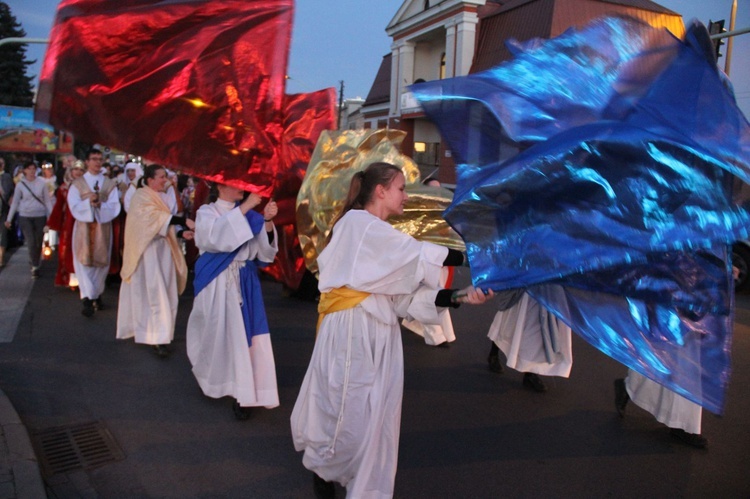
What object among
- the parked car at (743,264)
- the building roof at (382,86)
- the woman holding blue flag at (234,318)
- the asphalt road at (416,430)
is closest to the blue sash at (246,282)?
the woman holding blue flag at (234,318)

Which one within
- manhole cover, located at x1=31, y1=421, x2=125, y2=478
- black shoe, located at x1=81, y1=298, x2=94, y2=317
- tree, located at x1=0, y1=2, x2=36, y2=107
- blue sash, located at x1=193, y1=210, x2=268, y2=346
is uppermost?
tree, located at x1=0, y1=2, x2=36, y2=107

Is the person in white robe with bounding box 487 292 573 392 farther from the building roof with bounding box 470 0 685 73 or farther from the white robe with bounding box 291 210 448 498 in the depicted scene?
the building roof with bounding box 470 0 685 73

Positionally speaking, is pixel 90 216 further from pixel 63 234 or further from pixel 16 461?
pixel 16 461

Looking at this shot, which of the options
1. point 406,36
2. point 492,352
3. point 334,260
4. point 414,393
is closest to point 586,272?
point 334,260

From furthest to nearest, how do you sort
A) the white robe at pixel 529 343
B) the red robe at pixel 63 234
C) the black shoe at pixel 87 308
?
the red robe at pixel 63 234 < the black shoe at pixel 87 308 < the white robe at pixel 529 343

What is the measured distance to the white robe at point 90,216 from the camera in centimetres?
745

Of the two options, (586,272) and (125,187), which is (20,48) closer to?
(125,187)

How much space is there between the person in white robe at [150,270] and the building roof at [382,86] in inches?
1215

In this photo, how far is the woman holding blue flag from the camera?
4492mm

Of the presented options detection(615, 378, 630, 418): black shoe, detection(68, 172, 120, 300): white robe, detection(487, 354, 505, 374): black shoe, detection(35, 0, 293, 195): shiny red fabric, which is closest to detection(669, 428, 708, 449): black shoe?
detection(615, 378, 630, 418): black shoe

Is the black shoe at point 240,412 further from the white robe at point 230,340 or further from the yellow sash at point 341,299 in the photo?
the yellow sash at point 341,299

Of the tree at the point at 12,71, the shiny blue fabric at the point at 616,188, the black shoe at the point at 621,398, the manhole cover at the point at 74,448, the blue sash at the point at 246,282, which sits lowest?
the manhole cover at the point at 74,448

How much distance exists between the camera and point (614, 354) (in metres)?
2.47

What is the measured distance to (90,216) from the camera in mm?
7523
